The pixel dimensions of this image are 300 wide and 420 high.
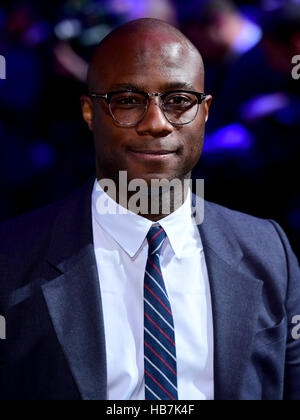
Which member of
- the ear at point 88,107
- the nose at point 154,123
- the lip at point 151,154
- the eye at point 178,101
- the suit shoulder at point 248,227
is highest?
the ear at point 88,107

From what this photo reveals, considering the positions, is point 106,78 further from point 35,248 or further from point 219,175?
point 219,175

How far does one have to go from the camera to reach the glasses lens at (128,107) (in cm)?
128

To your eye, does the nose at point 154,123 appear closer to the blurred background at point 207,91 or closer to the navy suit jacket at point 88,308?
the navy suit jacket at point 88,308

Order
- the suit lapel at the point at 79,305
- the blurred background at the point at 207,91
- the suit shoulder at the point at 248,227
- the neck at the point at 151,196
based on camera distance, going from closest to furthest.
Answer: the suit lapel at the point at 79,305 → the neck at the point at 151,196 → the suit shoulder at the point at 248,227 → the blurred background at the point at 207,91

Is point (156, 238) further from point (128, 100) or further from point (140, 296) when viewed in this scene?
point (128, 100)

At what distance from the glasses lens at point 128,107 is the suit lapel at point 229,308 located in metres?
0.41

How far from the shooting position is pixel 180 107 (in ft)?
4.32

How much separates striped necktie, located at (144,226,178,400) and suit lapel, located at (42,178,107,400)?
0.12 m

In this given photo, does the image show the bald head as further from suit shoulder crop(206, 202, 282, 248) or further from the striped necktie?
the striped necktie

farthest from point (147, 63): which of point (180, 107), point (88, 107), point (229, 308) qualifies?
point (229, 308)

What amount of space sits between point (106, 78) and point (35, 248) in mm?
503

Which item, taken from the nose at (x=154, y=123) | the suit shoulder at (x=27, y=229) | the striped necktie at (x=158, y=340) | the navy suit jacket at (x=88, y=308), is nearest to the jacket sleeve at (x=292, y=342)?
the navy suit jacket at (x=88, y=308)

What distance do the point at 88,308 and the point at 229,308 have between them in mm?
386

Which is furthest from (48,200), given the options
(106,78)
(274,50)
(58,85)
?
(274,50)
